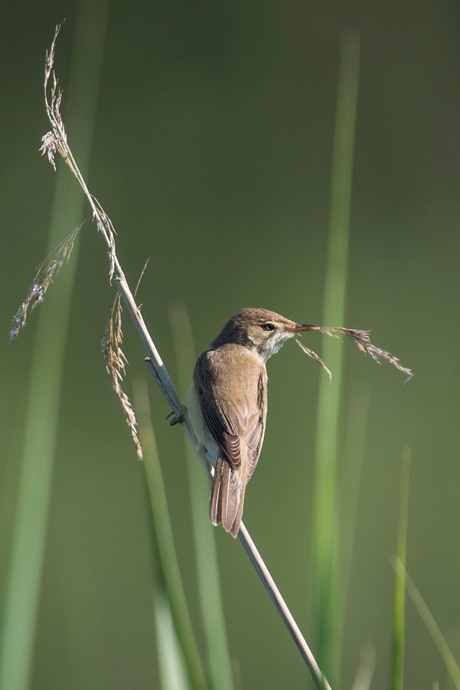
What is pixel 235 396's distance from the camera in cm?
291

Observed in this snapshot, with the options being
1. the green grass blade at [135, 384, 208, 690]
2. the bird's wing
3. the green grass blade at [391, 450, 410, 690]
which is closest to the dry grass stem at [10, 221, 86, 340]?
the green grass blade at [135, 384, 208, 690]

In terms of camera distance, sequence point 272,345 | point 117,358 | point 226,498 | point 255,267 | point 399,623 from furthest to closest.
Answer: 1. point 255,267
2. point 272,345
3. point 226,498
4. point 117,358
5. point 399,623

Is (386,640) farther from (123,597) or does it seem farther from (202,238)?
(202,238)

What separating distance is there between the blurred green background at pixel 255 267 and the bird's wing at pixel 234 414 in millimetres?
3206

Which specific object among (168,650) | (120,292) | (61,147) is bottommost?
(168,650)

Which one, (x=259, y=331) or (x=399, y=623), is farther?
(x=259, y=331)

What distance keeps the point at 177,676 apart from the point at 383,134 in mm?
6691

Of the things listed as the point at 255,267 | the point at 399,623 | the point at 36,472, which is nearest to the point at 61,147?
the point at 36,472

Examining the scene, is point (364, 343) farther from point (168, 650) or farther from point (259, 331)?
point (259, 331)

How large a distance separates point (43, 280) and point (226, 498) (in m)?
0.71

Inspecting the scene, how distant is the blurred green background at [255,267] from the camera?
656 centimetres

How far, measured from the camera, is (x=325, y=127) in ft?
26.5

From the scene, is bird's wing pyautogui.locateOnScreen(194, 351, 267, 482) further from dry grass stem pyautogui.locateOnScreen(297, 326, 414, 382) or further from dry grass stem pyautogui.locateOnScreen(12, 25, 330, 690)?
dry grass stem pyautogui.locateOnScreen(297, 326, 414, 382)

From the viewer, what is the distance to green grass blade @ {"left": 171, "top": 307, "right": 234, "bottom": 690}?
5.90 ft
